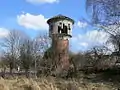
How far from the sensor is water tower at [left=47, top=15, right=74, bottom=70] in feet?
194

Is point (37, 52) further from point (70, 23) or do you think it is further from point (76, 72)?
→ point (76, 72)

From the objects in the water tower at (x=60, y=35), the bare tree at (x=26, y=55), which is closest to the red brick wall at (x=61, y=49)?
the water tower at (x=60, y=35)

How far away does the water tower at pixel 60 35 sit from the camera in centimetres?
5908

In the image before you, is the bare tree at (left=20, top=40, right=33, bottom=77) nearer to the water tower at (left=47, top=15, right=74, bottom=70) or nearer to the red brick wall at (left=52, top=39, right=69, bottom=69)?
the red brick wall at (left=52, top=39, right=69, bottom=69)

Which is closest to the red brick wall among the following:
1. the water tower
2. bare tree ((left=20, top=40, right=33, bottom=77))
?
the water tower

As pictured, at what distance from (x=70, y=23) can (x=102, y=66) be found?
1593 centimetres

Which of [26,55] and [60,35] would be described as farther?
[26,55]

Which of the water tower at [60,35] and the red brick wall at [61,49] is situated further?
the water tower at [60,35]

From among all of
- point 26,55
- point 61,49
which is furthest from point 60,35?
point 26,55

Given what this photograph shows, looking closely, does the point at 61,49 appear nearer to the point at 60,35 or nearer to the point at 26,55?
the point at 60,35

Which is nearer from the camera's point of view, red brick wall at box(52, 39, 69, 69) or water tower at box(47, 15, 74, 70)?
red brick wall at box(52, 39, 69, 69)

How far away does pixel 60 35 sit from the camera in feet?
194

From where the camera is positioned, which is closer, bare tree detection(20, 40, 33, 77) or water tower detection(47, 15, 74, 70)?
water tower detection(47, 15, 74, 70)

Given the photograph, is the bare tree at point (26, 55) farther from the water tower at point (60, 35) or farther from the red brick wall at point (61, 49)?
the water tower at point (60, 35)
